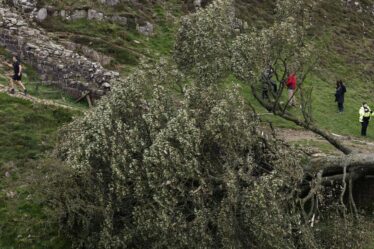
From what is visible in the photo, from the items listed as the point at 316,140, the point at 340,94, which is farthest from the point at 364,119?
the point at 316,140

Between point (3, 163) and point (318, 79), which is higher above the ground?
point (318, 79)

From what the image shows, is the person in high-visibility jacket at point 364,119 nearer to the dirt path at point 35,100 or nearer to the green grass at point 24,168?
the dirt path at point 35,100

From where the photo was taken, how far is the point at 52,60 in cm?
3897

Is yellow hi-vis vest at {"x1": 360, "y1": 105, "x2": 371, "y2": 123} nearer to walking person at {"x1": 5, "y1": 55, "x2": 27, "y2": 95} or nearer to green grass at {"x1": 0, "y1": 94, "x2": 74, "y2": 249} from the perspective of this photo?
green grass at {"x1": 0, "y1": 94, "x2": 74, "y2": 249}

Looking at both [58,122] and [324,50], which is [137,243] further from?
[324,50]

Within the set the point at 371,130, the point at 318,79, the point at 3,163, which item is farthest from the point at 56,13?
the point at 371,130

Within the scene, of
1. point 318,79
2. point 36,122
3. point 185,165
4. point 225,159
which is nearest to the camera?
point 185,165

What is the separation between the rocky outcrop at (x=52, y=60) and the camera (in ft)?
121

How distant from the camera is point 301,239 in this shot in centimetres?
2197

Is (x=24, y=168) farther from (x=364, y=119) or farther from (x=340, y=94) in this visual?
(x=340, y=94)

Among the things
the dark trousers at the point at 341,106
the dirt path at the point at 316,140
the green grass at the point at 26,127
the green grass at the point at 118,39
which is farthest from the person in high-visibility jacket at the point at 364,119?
the green grass at the point at 26,127

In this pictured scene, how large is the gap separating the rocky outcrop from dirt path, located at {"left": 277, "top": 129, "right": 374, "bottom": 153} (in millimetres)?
12769

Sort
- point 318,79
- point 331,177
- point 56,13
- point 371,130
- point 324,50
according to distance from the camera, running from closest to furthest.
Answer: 1. point 331,177
2. point 371,130
3. point 56,13
4. point 318,79
5. point 324,50

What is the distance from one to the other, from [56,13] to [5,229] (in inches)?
1030
